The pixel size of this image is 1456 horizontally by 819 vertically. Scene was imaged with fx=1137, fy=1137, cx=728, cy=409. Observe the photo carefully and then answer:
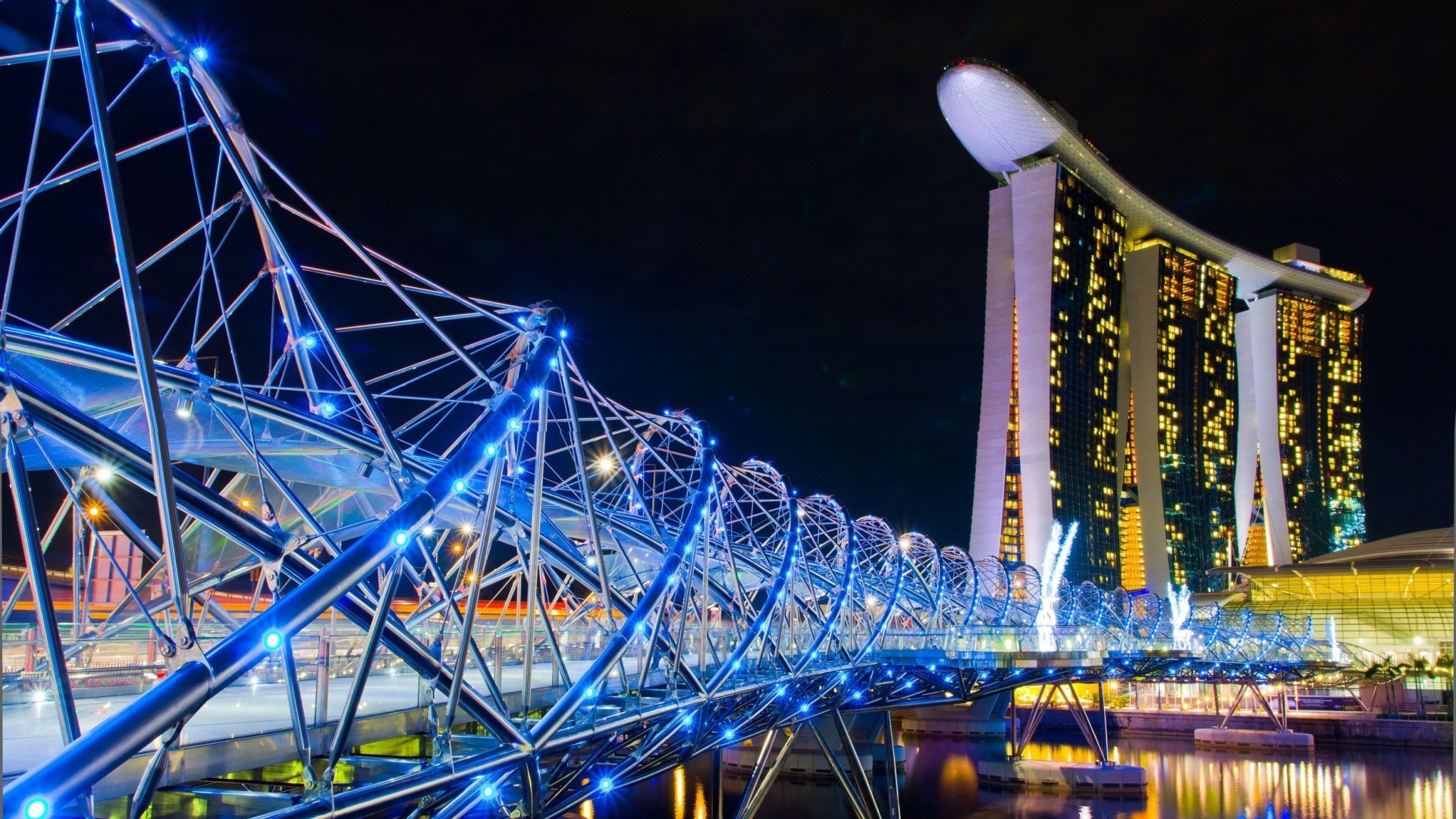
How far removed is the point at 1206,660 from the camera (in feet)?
233

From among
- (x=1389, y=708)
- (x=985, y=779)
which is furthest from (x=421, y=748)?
(x=1389, y=708)

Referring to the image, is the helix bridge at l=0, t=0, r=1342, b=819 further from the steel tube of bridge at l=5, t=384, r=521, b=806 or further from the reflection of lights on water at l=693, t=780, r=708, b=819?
the reflection of lights on water at l=693, t=780, r=708, b=819

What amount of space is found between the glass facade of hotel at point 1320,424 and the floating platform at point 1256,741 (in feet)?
336

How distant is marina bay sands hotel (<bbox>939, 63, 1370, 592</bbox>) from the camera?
436 feet

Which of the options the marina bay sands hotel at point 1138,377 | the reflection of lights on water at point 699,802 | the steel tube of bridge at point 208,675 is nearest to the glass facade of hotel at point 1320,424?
the marina bay sands hotel at point 1138,377

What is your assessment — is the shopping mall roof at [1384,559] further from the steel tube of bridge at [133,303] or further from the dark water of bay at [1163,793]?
the steel tube of bridge at [133,303]

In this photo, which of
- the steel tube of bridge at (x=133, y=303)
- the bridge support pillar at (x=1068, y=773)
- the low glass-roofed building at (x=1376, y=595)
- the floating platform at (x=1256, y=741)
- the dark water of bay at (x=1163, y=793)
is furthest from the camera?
the low glass-roofed building at (x=1376, y=595)

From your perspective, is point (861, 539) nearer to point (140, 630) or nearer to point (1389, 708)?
point (140, 630)

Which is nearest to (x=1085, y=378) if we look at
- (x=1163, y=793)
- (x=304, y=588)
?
(x=1163, y=793)

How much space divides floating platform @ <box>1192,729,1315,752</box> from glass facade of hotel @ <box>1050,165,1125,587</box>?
51.7m

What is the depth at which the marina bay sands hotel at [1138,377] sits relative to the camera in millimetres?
133000

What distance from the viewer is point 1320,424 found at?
179 metres

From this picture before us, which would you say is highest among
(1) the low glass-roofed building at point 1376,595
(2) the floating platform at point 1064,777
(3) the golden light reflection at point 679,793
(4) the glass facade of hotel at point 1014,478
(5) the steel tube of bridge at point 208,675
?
(4) the glass facade of hotel at point 1014,478

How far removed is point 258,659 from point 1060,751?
73.7m
